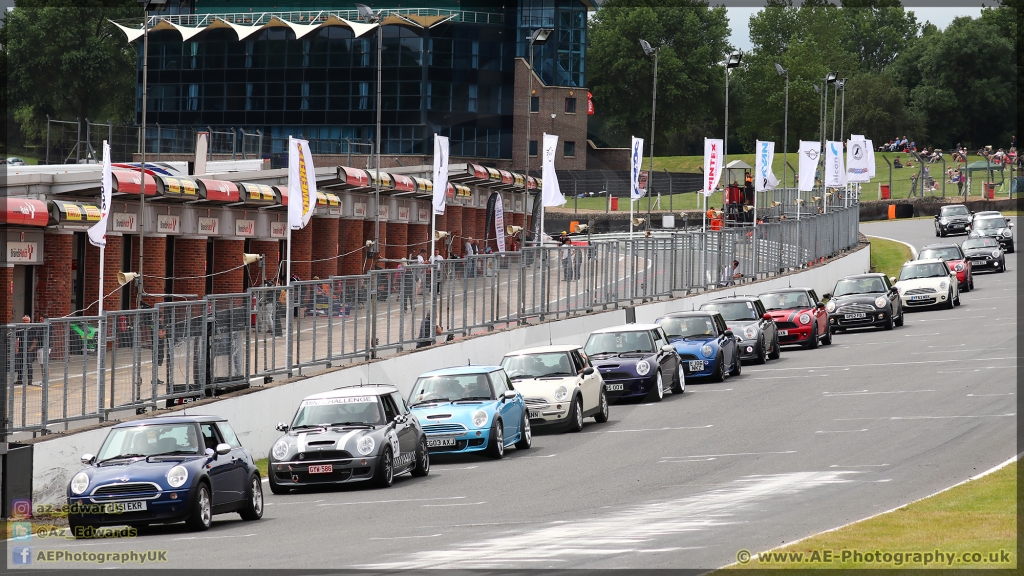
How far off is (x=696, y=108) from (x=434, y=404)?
101m

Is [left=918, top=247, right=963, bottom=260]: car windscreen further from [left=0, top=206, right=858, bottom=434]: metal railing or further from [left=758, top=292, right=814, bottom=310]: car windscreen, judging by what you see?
[left=758, top=292, right=814, bottom=310]: car windscreen

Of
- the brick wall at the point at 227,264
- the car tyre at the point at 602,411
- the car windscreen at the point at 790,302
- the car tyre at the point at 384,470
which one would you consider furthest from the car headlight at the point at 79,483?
the brick wall at the point at 227,264

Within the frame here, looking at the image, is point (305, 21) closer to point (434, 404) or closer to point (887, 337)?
point (887, 337)

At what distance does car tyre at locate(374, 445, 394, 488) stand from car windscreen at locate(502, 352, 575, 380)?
19.4 feet

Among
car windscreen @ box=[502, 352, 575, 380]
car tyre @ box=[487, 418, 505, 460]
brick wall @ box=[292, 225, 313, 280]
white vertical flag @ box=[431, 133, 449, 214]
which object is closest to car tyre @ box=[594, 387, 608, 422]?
car windscreen @ box=[502, 352, 575, 380]

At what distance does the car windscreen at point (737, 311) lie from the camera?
107 ft

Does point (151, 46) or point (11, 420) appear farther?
point (151, 46)

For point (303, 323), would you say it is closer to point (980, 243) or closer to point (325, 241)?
point (325, 241)

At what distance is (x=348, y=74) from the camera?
300 feet

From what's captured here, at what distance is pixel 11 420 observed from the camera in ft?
59.1

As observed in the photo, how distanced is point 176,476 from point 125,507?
24.4 inches

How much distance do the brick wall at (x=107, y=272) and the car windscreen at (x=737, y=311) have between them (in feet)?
50.7

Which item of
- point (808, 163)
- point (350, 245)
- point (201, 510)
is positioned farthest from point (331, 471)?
point (808, 163)

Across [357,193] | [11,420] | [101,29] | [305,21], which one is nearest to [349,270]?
[357,193]
